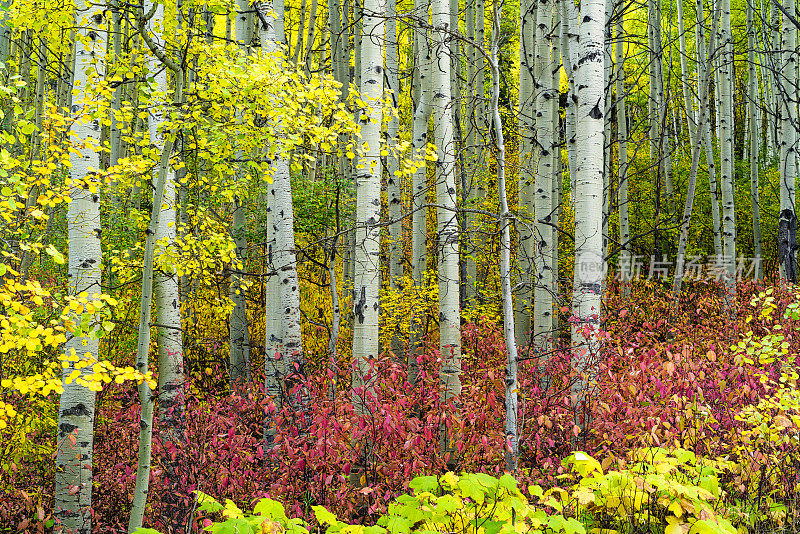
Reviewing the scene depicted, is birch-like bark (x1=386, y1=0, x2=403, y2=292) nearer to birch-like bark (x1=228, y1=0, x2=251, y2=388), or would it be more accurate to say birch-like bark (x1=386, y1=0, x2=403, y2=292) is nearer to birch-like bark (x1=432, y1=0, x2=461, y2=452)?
birch-like bark (x1=432, y1=0, x2=461, y2=452)

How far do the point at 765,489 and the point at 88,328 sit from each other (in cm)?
377

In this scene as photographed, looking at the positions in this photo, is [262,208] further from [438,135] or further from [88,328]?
[88,328]

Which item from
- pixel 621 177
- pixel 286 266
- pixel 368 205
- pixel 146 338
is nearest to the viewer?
pixel 146 338

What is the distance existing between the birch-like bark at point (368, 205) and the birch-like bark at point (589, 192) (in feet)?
4.91

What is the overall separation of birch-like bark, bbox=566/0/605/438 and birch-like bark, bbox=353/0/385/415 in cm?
150

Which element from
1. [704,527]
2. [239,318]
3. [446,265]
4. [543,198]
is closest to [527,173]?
[543,198]

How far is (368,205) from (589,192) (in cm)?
164

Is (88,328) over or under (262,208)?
under

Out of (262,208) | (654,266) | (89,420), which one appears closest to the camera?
(89,420)

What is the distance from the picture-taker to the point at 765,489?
3305mm

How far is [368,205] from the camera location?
4406 mm

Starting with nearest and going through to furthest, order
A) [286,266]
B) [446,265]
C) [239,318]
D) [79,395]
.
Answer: [79,395] < [446,265] < [286,266] < [239,318]

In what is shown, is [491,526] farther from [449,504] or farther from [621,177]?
[621,177]

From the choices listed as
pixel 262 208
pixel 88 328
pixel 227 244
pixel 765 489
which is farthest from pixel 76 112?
pixel 765 489
